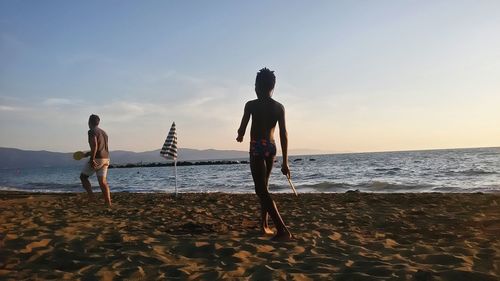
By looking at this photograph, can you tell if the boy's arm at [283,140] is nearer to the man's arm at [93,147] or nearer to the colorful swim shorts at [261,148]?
the colorful swim shorts at [261,148]

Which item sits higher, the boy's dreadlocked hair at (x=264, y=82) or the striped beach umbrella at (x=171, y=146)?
the boy's dreadlocked hair at (x=264, y=82)

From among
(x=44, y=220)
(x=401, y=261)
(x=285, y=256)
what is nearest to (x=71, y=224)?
(x=44, y=220)

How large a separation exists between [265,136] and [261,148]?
0.54 ft

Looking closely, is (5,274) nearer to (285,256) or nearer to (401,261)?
(285,256)

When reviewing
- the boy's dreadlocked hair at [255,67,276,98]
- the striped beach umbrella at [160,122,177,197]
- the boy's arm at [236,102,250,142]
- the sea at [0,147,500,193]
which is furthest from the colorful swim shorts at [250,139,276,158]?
the sea at [0,147,500,193]

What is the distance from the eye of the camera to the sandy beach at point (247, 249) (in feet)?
10.9

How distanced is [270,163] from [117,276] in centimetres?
225

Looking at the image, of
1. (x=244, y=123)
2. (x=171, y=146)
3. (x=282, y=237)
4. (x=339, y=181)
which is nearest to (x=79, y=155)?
(x=171, y=146)

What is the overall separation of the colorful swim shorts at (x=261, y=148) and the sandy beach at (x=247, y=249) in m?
1.01

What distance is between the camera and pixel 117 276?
330cm

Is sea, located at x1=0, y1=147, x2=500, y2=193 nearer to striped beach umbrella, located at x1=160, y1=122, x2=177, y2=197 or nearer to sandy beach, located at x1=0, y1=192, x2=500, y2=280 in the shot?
Answer: striped beach umbrella, located at x1=160, y1=122, x2=177, y2=197

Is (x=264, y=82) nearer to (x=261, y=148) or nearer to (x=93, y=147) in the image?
(x=261, y=148)

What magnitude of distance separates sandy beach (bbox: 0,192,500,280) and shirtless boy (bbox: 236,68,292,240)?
1.33 feet

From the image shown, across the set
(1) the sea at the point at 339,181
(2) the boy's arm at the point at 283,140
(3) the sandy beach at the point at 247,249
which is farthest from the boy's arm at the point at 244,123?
(1) the sea at the point at 339,181
